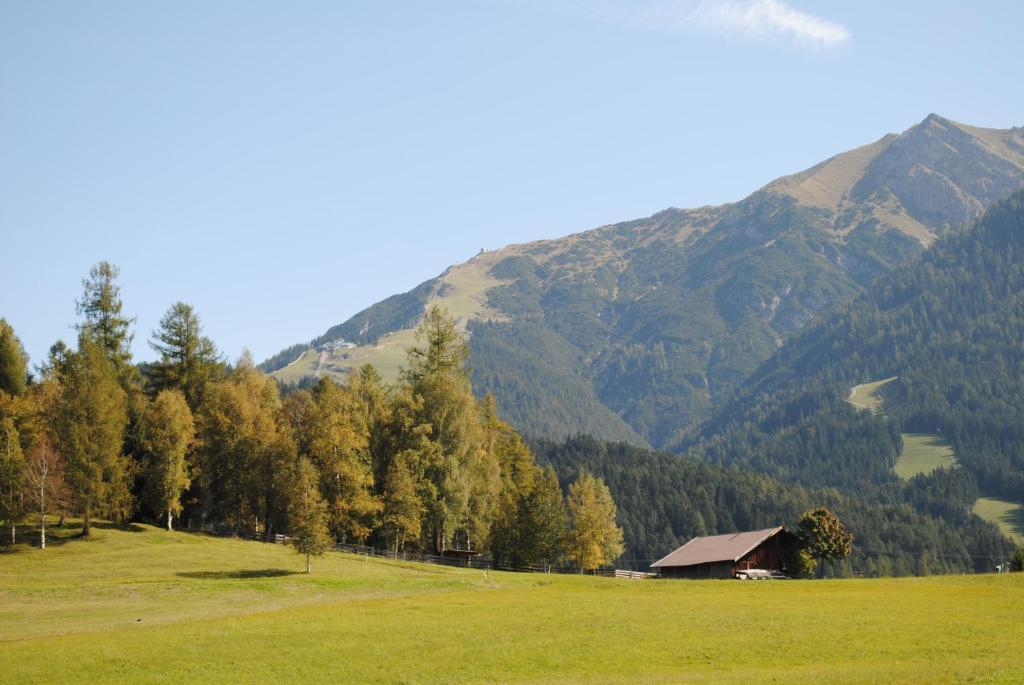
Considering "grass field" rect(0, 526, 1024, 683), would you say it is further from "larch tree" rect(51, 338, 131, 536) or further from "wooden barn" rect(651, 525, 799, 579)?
"wooden barn" rect(651, 525, 799, 579)

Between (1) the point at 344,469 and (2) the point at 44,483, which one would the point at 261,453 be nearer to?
(1) the point at 344,469

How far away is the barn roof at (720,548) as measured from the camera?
4018 inches

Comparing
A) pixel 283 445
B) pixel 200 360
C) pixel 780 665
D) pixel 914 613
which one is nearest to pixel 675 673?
pixel 780 665

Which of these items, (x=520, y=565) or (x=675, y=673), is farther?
(x=520, y=565)

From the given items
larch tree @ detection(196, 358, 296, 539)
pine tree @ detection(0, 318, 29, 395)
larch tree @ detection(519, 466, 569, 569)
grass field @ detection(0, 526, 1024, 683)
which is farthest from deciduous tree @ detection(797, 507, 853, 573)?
pine tree @ detection(0, 318, 29, 395)

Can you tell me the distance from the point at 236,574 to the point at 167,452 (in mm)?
26446

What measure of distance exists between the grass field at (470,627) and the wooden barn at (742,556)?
21.8m

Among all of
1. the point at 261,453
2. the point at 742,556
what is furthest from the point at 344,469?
the point at 742,556

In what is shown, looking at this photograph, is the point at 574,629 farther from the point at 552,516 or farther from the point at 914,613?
the point at 552,516

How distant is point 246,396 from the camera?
4439 inches

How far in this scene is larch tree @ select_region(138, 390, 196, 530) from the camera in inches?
3895

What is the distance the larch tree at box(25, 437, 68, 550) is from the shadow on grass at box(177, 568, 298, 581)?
19368 mm

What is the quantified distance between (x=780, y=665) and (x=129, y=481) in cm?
7334

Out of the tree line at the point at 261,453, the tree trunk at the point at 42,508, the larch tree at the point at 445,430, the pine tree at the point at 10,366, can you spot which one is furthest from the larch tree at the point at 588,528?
the pine tree at the point at 10,366
